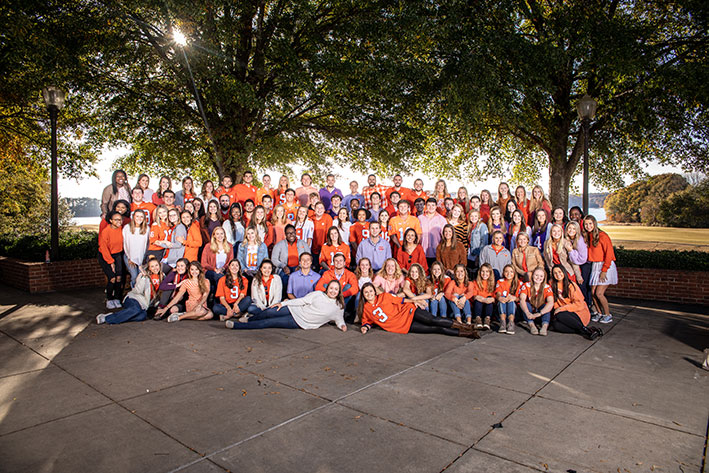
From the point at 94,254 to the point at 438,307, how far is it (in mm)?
9128

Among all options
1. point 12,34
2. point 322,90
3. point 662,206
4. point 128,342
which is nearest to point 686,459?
point 128,342

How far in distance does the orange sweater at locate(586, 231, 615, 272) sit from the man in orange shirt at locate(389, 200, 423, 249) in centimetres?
308

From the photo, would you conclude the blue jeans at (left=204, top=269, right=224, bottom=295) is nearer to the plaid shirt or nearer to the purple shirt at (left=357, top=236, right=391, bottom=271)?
the purple shirt at (left=357, top=236, right=391, bottom=271)

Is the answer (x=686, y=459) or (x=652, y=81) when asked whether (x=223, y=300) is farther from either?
(x=652, y=81)

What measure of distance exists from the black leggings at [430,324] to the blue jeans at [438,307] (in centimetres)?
40

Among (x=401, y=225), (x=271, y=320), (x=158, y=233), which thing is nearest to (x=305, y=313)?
(x=271, y=320)

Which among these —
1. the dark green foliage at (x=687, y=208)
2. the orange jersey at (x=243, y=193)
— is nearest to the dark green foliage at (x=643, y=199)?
the dark green foliage at (x=687, y=208)

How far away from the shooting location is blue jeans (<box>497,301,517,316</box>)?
7082 mm

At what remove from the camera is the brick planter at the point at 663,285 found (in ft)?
31.0

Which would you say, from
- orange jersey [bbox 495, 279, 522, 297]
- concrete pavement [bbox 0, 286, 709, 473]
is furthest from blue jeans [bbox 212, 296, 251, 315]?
orange jersey [bbox 495, 279, 522, 297]

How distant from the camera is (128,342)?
238 inches

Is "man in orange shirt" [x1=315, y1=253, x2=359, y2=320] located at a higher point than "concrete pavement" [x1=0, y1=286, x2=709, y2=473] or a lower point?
higher

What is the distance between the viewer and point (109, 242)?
856 centimetres

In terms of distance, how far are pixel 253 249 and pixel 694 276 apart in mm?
9366
